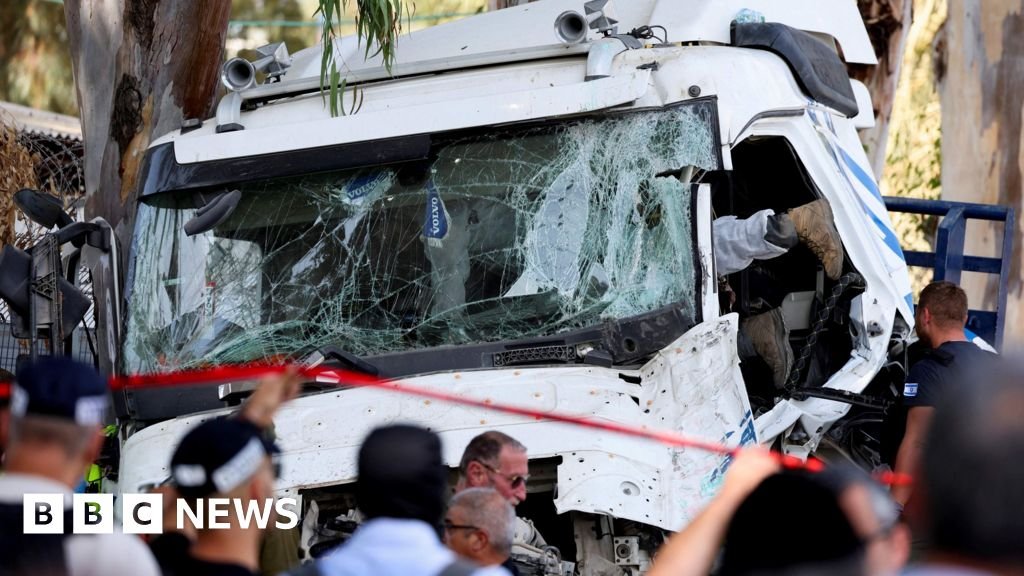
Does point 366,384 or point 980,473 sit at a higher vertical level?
point 980,473

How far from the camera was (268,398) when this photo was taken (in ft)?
12.7

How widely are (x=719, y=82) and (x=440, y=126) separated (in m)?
1.23

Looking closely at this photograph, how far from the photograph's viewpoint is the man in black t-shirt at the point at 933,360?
6.59m

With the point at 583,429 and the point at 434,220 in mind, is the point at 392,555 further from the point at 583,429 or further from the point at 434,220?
the point at 434,220

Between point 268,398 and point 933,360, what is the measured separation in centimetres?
384

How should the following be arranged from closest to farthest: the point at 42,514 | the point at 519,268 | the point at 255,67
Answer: the point at 42,514
the point at 519,268
the point at 255,67

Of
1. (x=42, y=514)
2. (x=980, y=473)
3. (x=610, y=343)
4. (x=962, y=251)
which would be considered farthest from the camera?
(x=962, y=251)

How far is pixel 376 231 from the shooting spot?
6691mm

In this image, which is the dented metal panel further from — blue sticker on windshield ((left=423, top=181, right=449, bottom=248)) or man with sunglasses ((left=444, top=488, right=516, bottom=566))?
man with sunglasses ((left=444, top=488, right=516, bottom=566))

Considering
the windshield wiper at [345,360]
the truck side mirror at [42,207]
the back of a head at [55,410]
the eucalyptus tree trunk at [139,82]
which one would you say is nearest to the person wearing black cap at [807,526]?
the back of a head at [55,410]

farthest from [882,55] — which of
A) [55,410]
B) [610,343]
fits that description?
[55,410]

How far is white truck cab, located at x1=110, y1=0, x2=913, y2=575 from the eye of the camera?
6.03 meters

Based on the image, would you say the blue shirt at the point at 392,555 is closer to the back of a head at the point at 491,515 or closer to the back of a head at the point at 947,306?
the back of a head at the point at 491,515

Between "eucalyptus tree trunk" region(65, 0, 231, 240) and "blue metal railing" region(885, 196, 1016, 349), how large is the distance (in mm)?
4676
